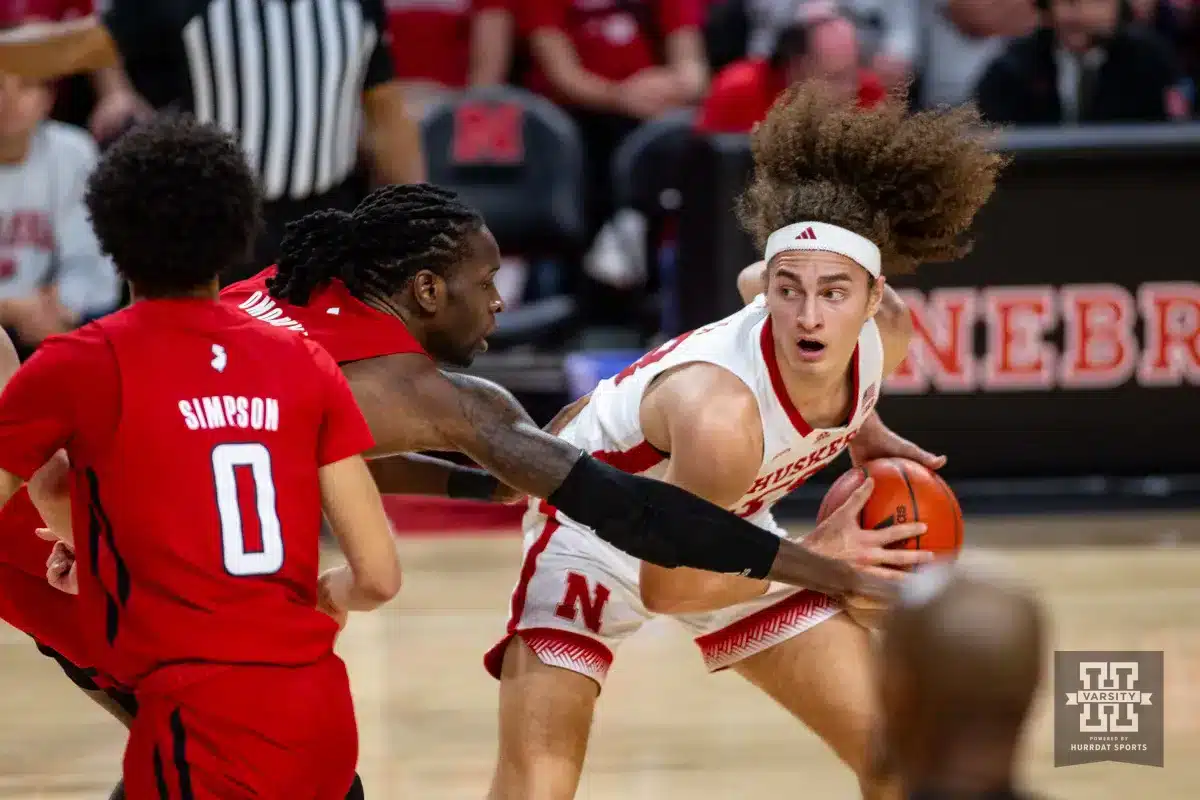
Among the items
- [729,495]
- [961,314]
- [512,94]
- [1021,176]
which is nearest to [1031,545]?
[961,314]

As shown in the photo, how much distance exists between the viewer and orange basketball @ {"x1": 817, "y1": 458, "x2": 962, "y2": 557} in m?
3.57

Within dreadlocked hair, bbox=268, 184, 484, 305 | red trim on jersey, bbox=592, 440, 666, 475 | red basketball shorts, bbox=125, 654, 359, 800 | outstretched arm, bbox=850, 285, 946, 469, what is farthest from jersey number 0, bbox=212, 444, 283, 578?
outstretched arm, bbox=850, 285, 946, 469

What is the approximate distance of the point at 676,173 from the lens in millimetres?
7578

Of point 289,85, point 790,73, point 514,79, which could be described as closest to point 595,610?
point 289,85

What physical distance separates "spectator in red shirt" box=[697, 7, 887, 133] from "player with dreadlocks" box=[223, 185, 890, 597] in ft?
13.7

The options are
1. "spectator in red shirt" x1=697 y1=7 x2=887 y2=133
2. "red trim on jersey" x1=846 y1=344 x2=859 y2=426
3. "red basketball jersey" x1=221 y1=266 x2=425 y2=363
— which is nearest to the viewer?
"red basketball jersey" x1=221 y1=266 x2=425 y2=363

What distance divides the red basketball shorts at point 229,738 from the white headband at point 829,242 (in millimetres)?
1436

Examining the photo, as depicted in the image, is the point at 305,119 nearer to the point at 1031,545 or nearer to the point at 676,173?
the point at 676,173

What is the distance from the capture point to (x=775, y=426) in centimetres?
351

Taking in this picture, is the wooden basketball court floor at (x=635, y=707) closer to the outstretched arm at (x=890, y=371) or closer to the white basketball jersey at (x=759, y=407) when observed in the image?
the outstretched arm at (x=890, y=371)

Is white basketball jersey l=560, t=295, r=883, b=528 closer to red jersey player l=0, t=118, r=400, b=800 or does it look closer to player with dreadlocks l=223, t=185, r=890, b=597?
player with dreadlocks l=223, t=185, r=890, b=597

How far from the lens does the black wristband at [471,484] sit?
3586mm

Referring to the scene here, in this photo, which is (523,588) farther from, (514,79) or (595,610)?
(514,79)

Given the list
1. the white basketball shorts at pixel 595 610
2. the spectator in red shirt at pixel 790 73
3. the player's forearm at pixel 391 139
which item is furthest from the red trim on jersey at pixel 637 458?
the spectator in red shirt at pixel 790 73
